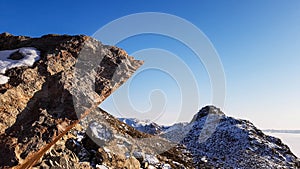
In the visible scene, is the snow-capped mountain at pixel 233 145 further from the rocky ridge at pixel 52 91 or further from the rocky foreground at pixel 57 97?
the rocky ridge at pixel 52 91

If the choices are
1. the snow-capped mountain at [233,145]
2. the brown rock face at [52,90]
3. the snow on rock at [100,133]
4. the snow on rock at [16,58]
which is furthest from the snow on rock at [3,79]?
the snow-capped mountain at [233,145]

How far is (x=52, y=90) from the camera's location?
979 centimetres

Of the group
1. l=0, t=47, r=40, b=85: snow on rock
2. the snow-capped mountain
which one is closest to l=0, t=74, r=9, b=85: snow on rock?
l=0, t=47, r=40, b=85: snow on rock

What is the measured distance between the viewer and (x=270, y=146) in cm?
4625

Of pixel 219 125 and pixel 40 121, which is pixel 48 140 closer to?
pixel 40 121

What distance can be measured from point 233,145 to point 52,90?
43438 mm

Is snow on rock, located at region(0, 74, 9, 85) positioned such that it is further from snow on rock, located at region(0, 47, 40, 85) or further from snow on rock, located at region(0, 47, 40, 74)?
snow on rock, located at region(0, 47, 40, 74)

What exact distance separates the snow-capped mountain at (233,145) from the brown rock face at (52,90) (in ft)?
99.6

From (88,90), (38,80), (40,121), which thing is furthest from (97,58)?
(40,121)

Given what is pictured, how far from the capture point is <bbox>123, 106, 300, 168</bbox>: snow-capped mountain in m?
40.4

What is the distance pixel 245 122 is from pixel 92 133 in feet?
153

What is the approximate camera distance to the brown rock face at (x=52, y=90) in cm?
833

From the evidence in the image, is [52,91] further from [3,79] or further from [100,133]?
[100,133]

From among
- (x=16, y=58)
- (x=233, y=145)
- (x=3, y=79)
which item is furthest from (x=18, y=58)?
(x=233, y=145)
